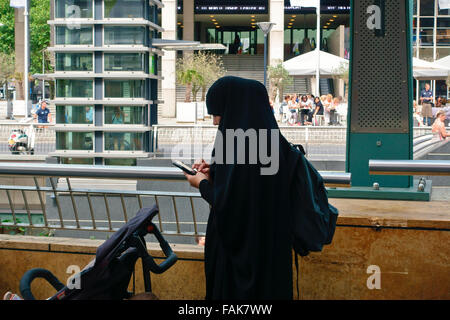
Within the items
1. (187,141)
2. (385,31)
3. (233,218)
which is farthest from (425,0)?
(233,218)

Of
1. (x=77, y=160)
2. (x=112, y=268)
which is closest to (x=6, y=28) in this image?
(x=77, y=160)

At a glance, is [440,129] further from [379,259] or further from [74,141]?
[379,259]

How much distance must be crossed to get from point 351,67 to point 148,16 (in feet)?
29.4

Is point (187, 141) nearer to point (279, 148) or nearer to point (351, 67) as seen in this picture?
point (351, 67)

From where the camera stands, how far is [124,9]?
13.7m

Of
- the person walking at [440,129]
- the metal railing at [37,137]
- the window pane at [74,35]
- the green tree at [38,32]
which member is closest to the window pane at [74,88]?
the window pane at [74,35]

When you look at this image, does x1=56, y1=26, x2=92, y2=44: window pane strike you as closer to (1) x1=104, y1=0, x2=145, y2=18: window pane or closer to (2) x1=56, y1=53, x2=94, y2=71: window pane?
(2) x1=56, y1=53, x2=94, y2=71: window pane

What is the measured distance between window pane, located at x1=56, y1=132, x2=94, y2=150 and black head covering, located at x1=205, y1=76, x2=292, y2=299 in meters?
12.0

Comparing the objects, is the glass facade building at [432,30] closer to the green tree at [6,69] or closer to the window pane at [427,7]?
the window pane at [427,7]

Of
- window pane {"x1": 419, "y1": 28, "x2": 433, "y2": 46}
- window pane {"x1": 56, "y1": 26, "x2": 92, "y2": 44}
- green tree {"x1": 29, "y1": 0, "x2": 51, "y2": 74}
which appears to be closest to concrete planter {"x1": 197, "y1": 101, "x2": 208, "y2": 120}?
window pane {"x1": 56, "y1": 26, "x2": 92, "y2": 44}

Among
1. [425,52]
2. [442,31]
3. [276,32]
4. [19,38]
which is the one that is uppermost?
[442,31]

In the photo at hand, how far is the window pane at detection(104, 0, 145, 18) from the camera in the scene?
13.5 meters

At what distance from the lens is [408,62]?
5.40 metres

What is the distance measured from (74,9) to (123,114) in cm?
233
